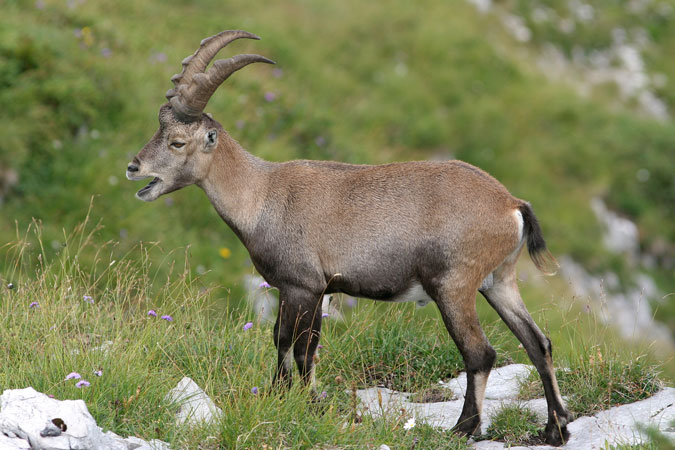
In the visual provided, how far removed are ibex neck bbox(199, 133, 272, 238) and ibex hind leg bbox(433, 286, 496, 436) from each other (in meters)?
1.51

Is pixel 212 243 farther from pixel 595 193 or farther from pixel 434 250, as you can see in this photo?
pixel 595 193

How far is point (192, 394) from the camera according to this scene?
5242mm

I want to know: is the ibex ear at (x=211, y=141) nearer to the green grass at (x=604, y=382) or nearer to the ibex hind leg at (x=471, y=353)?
the ibex hind leg at (x=471, y=353)

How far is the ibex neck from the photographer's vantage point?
598 centimetres

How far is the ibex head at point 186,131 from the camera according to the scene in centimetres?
573

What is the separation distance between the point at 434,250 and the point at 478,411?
1.18 metres

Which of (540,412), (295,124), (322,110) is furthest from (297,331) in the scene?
(322,110)

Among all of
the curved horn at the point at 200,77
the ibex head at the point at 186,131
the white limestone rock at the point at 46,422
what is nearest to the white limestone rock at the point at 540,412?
the white limestone rock at the point at 46,422

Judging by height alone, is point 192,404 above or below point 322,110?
above

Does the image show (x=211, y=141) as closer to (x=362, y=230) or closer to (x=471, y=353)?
(x=362, y=230)

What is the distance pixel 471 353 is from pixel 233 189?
2124 mm

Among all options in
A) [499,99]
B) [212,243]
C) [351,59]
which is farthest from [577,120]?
[212,243]

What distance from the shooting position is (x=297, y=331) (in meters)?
5.78

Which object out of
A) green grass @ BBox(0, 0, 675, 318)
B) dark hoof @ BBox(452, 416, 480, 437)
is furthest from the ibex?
green grass @ BBox(0, 0, 675, 318)
